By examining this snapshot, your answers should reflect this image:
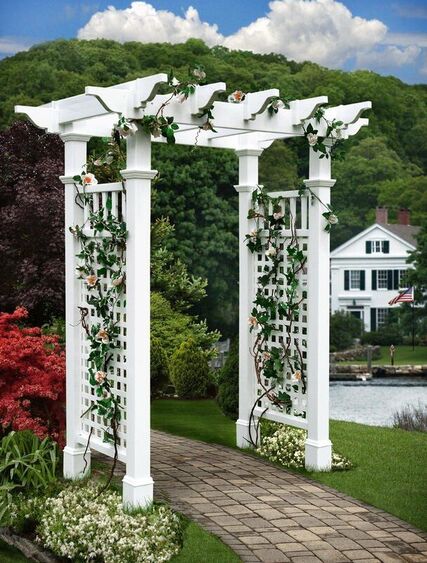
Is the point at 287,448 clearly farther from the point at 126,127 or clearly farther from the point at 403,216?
the point at 403,216

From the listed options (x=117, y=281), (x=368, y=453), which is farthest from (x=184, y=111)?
(x=368, y=453)

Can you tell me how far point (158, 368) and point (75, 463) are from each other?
19.4 feet

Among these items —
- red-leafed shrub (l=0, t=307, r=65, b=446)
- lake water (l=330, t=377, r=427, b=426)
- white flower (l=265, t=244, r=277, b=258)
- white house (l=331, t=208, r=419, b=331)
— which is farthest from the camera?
white house (l=331, t=208, r=419, b=331)

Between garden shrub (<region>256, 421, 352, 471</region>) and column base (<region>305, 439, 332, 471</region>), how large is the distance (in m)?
0.10

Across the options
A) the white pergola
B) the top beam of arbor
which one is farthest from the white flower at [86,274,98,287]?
the top beam of arbor

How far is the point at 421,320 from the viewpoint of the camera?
112 ft

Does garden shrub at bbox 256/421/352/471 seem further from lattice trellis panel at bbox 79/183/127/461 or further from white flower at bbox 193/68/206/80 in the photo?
white flower at bbox 193/68/206/80

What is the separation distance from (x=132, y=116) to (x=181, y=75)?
25.2m

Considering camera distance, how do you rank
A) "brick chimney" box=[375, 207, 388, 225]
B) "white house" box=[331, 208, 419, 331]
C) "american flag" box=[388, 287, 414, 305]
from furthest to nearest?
1. "brick chimney" box=[375, 207, 388, 225]
2. "white house" box=[331, 208, 419, 331]
3. "american flag" box=[388, 287, 414, 305]

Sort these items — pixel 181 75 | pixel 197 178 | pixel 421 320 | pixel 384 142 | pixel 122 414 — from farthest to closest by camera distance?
pixel 384 142 → pixel 421 320 → pixel 181 75 → pixel 197 178 → pixel 122 414

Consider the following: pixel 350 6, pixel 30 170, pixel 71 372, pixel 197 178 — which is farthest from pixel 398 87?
pixel 71 372

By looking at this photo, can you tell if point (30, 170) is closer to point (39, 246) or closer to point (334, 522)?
point (39, 246)

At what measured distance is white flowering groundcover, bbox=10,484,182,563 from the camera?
5.20 metres

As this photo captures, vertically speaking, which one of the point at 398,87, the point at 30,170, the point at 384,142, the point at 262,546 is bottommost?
the point at 262,546
